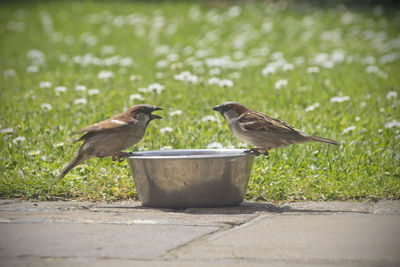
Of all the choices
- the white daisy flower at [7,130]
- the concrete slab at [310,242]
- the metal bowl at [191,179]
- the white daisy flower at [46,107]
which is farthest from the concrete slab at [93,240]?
the white daisy flower at [46,107]

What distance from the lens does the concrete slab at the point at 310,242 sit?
264 cm

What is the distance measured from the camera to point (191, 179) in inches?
150

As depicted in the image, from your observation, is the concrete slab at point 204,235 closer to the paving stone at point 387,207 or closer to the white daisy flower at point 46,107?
the paving stone at point 387,207

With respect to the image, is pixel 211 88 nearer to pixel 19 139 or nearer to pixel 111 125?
pixel 19 139

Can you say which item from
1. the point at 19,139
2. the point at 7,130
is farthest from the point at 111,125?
the point at 7,130

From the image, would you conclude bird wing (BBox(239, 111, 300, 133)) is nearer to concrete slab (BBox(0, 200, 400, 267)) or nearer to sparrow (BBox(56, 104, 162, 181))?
concrete slab (BBox(0, 200, 400, 267))

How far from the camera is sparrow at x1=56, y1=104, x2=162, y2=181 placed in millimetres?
4121

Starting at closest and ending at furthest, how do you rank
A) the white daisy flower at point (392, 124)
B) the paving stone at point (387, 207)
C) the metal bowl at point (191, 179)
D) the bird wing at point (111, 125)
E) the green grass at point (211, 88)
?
the paving stone at point (387, 207) < the metal bowl at point (191, 179) < the bird wing at point (111, 125) < the green grass at point (211, 88) < the white daisy flower at point (392, 124)

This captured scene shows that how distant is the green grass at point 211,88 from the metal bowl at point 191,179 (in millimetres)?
417

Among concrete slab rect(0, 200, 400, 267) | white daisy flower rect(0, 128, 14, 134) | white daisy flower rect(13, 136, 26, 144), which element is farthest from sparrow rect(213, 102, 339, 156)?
white daisy flower rect(0, 128, 14, 134)

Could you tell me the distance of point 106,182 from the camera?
4484 mm

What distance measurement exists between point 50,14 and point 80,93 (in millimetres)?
10948

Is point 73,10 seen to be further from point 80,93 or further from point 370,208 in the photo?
point 370,208

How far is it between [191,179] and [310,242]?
3.75 feet
